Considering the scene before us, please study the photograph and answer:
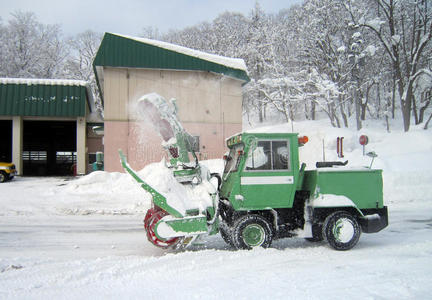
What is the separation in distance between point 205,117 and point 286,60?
17107 millimetres

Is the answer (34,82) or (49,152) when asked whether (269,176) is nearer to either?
(34,82)

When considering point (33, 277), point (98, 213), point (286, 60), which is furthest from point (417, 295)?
point (286, 60)

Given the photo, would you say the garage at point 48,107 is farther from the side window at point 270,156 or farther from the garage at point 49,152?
the side window at point 270,156

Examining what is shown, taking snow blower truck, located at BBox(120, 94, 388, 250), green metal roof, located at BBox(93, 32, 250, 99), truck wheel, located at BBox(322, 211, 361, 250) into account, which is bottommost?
truck wheel, located at BBox(322, 211, 361, 250)

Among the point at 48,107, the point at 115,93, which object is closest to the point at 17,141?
the point at 48,107

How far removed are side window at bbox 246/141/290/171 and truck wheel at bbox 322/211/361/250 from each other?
4.57ft

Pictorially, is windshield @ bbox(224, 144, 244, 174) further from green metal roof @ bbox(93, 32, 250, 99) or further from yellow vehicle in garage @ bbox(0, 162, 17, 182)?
yellow vehicle in garage @ bbox(0, 162, 17, 182)

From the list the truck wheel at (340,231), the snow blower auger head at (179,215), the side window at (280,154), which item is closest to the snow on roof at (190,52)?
the side window at (280,154)

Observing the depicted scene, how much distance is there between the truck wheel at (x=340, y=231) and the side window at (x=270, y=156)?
1.39 meters

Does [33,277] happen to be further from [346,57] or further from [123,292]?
[346,57]

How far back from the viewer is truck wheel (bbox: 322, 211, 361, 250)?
6.60m

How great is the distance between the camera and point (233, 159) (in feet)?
22.6

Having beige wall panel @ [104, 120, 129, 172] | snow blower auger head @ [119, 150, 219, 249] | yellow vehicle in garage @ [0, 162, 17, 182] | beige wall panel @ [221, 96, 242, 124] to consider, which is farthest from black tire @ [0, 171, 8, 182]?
snow blower auger head @ [119, 150, 219, 249]

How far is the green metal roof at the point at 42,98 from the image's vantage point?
2042cm
